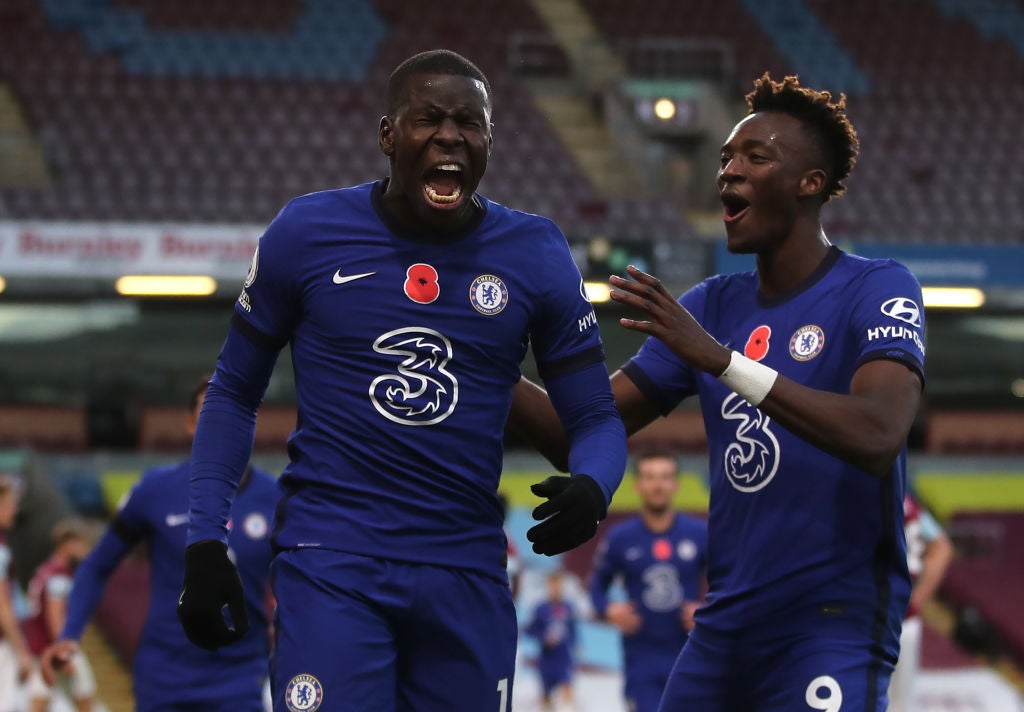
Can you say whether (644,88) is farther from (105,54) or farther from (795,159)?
(795,159)

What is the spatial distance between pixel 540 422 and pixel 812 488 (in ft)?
2.44

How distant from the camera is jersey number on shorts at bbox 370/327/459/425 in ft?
11.9

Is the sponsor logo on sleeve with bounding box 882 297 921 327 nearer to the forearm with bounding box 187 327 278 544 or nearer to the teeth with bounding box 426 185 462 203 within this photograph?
the teeth with bounding box 426 185 462 203

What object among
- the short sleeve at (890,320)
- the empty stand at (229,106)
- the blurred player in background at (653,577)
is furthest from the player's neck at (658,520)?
the empty stand at (229,106)

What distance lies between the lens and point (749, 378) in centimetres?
384

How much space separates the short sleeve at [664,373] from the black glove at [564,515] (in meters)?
0.98

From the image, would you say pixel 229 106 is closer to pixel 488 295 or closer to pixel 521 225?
pixel 521 225

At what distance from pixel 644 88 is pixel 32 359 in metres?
9.45

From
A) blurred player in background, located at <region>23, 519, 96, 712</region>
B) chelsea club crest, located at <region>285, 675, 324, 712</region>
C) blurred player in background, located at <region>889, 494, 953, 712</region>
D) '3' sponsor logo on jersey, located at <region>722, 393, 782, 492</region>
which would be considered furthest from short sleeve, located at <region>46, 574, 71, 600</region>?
chelsea club crest, located at <region>285, 675, 324, 712</region>

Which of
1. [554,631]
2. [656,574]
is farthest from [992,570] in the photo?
[656,574]

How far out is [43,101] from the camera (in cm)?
1956

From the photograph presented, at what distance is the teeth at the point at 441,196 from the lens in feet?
12.1

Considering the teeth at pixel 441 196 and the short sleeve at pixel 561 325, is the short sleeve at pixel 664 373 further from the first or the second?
the teeth at pixel 441 196

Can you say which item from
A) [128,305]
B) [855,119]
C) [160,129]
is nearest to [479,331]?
[128,305]
